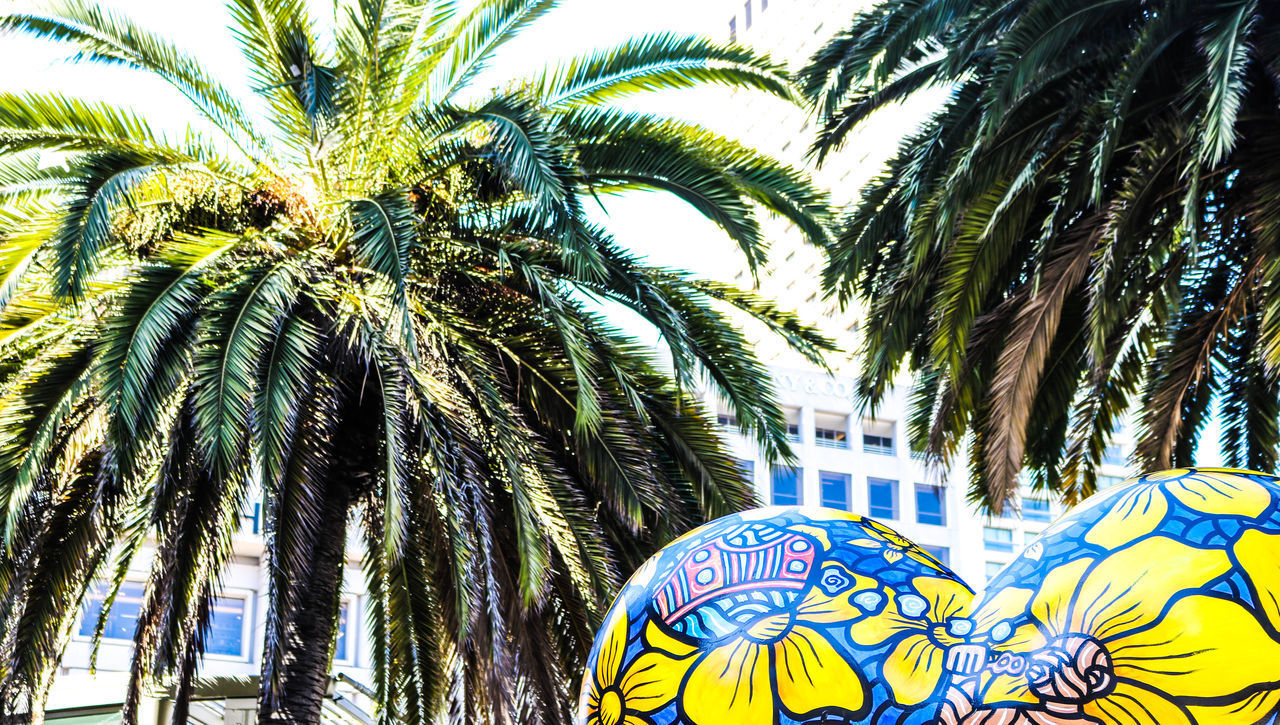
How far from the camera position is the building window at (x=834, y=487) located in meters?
52.5

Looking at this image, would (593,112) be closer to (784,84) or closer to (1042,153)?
(784,84)

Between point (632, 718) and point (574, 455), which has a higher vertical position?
point (574, 455)

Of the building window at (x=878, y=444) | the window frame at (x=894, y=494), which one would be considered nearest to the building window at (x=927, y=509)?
the window frame at (x=894, y=494)

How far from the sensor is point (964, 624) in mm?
3199

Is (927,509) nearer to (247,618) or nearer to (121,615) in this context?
(247,618)

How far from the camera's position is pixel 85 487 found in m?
10.0

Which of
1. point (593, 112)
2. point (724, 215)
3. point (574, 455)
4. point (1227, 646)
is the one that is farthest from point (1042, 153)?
point (1227, 646)

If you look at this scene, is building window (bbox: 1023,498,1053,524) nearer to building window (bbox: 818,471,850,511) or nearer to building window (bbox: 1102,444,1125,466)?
building window (bbox: 1102,444,1125,466)

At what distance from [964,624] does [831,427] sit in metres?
52.5

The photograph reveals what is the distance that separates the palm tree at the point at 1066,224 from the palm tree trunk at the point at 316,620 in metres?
4.09

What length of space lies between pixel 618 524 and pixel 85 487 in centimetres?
403

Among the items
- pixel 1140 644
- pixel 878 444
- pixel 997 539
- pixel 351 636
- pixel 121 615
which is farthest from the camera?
pixel 997 539

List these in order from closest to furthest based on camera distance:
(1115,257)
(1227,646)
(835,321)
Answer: (1227,646), (1115,257), (835,321)

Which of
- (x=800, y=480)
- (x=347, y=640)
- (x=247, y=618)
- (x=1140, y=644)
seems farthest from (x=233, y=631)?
(x=1140, y=644)
